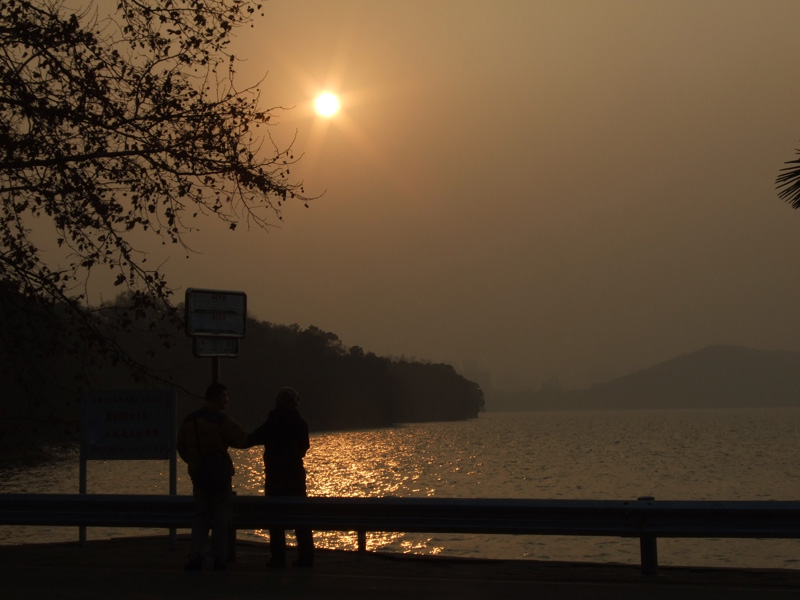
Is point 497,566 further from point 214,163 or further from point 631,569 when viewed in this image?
point 214,163

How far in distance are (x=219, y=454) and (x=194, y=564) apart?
109 centimetres

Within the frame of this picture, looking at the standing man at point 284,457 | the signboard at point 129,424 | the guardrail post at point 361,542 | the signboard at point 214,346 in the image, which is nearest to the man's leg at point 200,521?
the standing man at point 284,457

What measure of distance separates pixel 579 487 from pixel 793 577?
1516 inches

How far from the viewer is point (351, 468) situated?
212 ft

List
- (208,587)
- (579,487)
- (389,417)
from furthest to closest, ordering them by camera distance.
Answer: (389,417) → (579,487) → (208,587)

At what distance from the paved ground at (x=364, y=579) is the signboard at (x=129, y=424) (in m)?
1.29

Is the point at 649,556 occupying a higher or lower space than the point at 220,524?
lower

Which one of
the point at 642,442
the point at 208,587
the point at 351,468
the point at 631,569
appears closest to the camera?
the point at 208,587

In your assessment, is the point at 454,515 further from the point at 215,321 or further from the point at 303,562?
the point at 215,321

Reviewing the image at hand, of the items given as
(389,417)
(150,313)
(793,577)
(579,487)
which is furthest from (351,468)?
(389,417)

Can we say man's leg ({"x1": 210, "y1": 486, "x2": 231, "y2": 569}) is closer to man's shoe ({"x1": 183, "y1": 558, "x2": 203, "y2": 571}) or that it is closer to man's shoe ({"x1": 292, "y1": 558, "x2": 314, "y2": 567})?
man's shoe ({"x1": 183, "y1": 558, "x2": 203, "y2": 571})

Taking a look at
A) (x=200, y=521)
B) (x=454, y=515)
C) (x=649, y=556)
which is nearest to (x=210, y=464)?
(x=200, y=521)

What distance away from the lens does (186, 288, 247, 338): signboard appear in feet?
41.6

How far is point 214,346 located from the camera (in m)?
12.9
